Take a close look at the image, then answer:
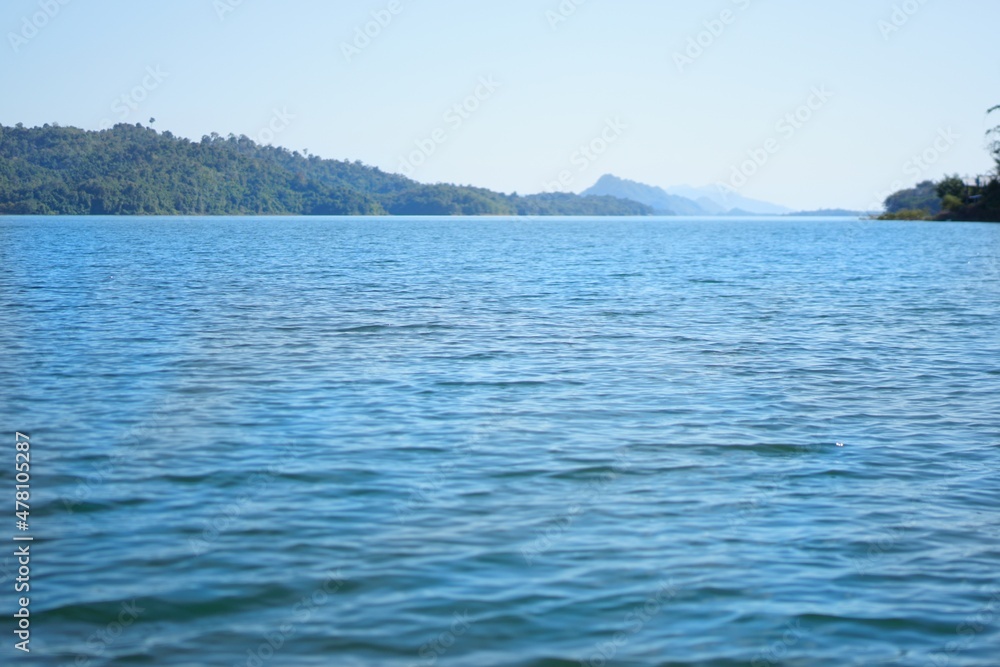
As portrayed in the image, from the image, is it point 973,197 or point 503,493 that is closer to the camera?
point 503,493

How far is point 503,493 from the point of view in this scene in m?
11.9

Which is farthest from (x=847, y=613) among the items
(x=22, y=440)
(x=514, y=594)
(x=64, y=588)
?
(x=22, y=440)

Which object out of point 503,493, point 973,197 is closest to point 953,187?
point 973,197

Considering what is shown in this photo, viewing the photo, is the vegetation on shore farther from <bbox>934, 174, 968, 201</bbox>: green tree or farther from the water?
the water

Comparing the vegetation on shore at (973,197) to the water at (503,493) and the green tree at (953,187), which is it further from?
the water at (503,493)

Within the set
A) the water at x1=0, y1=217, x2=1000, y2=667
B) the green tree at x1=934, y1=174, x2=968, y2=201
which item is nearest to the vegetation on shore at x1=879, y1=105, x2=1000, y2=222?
the green tree at x1=934, y1=174, x2=968, y2=201

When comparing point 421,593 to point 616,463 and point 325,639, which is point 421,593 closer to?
point 325,639

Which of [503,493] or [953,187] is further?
[953,187]

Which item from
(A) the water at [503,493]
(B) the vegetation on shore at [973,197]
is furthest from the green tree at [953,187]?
(A) the water at [503,493]

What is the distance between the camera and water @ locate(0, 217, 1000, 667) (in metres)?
8.15

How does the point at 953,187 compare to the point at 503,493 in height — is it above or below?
above

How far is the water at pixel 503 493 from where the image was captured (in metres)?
8.15

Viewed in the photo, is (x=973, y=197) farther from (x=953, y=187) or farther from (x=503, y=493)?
(x=503, y=493)

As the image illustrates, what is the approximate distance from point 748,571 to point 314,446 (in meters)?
6.63
